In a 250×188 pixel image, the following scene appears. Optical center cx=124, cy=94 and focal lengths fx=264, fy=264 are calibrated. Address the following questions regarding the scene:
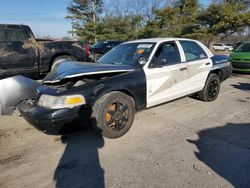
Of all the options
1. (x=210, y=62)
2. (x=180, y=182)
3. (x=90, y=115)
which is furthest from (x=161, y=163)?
(x=210, y=62)

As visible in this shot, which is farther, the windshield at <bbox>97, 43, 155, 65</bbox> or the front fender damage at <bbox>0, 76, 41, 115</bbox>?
the windshield at <bbox>97, 43, 155, 65</bbox>

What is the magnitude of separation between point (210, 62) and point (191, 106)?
1113 mm

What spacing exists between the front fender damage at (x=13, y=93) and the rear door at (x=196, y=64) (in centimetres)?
303

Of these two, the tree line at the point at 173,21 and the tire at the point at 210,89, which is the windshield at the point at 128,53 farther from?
the tree line at the point at 173,21

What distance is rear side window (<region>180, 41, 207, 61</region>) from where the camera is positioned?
5.56m

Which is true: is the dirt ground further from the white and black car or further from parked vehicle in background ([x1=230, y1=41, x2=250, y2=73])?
parked vehicle in background ([x1=230, y1=41, x2=250, y2=73])

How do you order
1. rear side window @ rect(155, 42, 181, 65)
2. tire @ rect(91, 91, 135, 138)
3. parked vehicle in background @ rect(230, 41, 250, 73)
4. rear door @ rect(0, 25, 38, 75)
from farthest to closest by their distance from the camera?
parked vehicle in background @ rect(230, 41, 250, 73) → rear door @ rect(0, 25, 38, 75) → rear side window @ rect(155, 42, 181, 65) → tire @ rect(91, 91, 135, 138)

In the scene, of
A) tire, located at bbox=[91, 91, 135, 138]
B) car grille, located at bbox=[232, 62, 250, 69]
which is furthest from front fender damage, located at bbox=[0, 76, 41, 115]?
car grille, located at bbox=[232, 62, 250, 69]

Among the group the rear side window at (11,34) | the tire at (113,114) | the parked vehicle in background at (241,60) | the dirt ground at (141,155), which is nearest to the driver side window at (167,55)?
the tire at (113,114)

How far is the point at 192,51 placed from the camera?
18.9 feet

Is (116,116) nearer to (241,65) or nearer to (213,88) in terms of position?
(213,88)

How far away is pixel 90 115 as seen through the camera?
4.00 metres

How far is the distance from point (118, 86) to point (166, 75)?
3.86 feet

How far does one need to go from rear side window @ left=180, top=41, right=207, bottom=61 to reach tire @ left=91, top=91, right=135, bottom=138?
1.88 metres
